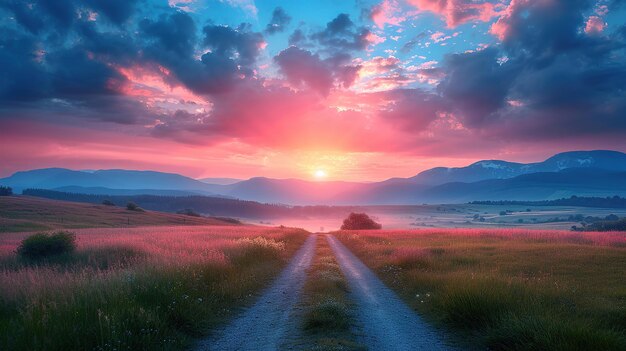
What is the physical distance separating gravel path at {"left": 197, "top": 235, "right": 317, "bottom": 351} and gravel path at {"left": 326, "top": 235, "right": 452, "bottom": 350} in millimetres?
2279

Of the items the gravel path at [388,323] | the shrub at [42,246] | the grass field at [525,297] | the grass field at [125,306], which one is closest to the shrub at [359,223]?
the grass field at [525,297]

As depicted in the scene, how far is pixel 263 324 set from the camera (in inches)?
429

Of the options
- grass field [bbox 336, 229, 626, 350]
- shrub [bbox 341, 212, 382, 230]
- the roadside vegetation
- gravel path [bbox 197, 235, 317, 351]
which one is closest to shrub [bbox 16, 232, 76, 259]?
gravel path [bbox 197, 235, 317, 351]

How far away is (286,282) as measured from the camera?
58.2 ft

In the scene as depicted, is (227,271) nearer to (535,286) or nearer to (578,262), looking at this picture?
(535,286)

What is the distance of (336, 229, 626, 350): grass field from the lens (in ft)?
25.7

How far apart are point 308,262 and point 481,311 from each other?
15835mm

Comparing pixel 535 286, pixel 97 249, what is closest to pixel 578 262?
pixel 535 286

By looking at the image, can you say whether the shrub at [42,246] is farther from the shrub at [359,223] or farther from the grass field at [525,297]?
the shrub at [359,223]

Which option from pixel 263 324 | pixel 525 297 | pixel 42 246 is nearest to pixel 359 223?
pixel 42 246

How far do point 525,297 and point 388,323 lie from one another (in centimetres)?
420

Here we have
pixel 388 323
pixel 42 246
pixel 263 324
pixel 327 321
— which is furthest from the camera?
pixel 42 246

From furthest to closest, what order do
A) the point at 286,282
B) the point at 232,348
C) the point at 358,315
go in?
the point at 286,282 < the point at 358,315 < the point at 232,348

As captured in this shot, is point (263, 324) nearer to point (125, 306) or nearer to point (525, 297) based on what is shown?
point (125, 306)
